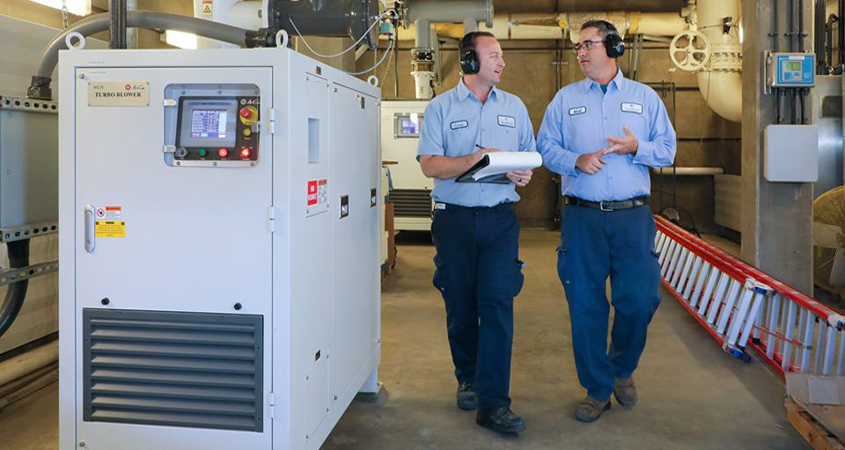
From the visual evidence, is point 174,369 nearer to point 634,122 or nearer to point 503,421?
point 503,421

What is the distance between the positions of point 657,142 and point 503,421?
4.56 feet

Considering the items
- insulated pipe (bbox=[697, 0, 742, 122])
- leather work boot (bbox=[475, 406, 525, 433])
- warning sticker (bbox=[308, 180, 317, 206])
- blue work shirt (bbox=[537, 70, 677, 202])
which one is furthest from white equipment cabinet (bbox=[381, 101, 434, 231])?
warning sticker (bbox=[308, 180, 317, 206])

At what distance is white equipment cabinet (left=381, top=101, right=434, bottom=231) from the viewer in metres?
7.96

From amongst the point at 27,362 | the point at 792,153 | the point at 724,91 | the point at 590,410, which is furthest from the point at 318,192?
the point at 724,91

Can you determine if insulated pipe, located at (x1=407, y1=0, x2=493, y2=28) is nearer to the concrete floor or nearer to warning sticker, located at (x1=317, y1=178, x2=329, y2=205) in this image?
the concrete floor

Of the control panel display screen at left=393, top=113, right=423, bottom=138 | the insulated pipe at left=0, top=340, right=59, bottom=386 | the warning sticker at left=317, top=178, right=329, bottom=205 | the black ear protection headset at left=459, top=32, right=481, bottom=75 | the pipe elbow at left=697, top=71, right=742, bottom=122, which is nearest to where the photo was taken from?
the warning sticker at left=317, top=178, right=329, bottom=205

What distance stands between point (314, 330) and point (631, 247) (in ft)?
4.79

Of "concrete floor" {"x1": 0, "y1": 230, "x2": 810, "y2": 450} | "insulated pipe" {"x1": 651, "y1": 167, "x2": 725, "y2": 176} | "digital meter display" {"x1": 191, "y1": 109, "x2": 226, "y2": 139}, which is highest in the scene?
"insulated pipe" {"x1": 651, "y1": 167, "x2": 725, "y2": 176}

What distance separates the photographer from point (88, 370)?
2.15m

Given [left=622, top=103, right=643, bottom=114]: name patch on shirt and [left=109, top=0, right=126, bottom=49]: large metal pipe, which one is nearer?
[left=109, top=0, right=126, bottom=49]: large metal pipe

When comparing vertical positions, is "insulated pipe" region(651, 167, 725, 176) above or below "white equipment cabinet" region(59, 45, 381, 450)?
above

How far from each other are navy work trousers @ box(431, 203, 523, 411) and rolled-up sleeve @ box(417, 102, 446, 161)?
0.80 feet

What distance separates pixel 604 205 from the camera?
2.93 metres

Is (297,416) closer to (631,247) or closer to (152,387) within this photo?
(152,387)
